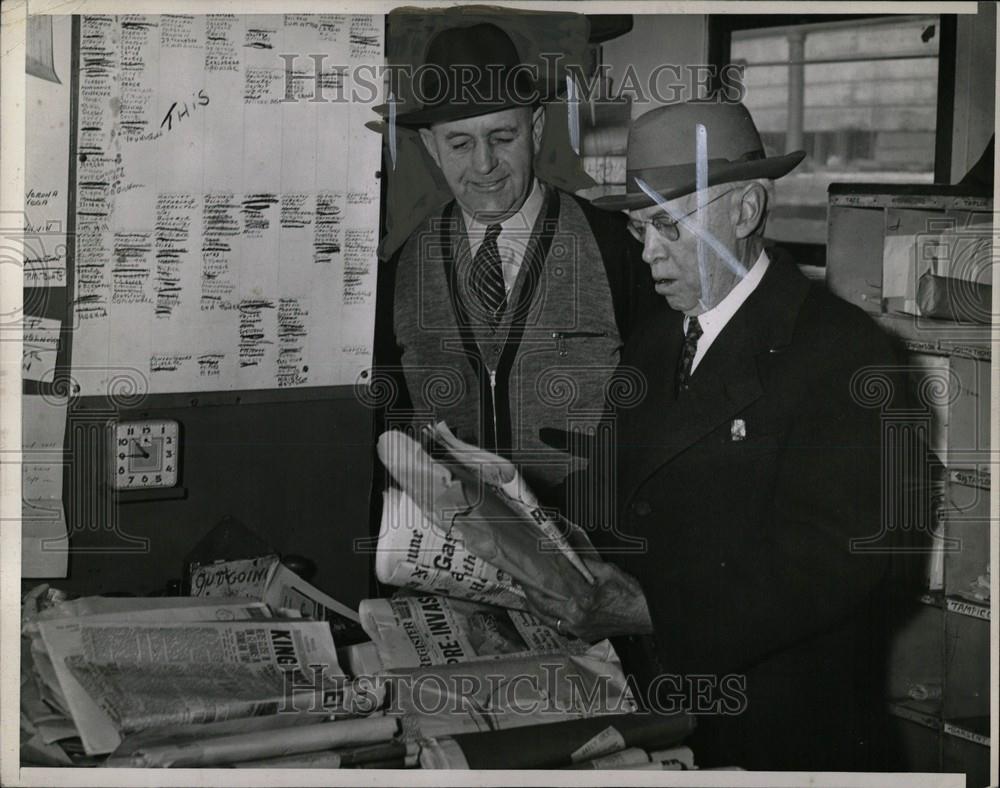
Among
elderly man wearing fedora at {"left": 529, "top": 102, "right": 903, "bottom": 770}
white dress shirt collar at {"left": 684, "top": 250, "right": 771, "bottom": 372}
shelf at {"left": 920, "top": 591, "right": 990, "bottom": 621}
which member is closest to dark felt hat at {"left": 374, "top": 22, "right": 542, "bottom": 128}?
elderly man wearing fedora at {"left": 529, "top": 102, "right": 903, "bottom": 770}

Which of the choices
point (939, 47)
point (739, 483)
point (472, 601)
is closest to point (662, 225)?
point (739, 483)

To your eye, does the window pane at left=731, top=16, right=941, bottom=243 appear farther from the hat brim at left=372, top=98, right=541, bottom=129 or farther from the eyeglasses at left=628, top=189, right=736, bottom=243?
the hat brim at left=372, top=98, right=541, bottom=129

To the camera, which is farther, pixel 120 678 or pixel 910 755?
pixel 910 755

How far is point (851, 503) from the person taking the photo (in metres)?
2.28

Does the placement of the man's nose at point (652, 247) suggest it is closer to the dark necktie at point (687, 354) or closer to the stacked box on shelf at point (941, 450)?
the dark necktie at point (687, 354)

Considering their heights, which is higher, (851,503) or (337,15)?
(337,15)

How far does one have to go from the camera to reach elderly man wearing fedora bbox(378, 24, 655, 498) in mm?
2285

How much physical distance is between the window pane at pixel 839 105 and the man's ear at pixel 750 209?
1.0 inches

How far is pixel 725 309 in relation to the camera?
2.29 metres

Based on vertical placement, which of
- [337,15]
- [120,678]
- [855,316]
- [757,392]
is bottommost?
[120,678]

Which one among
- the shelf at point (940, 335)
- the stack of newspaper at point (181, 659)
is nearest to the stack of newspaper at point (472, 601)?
the stack of newspaper at point (181, 659)

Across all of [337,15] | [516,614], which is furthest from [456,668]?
[337,15]

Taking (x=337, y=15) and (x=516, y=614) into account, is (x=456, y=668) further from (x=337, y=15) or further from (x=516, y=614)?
(x=337, y=15)

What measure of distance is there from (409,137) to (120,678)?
1152 mm
